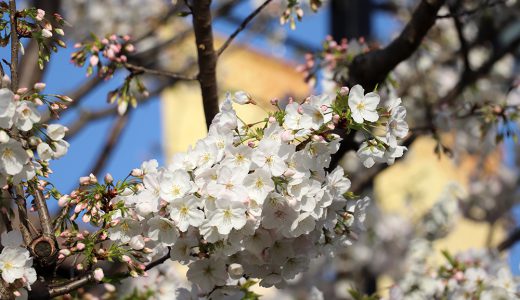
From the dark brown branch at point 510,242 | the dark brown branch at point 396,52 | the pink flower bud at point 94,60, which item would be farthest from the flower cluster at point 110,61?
the dark brown branch at point 510,242

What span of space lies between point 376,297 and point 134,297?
33.6 inches

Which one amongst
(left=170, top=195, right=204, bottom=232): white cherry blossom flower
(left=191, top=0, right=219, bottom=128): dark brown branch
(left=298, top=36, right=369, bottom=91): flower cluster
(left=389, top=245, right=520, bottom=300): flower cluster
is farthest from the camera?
(left=298, top=36, right=369, bottom=91): flower cluster

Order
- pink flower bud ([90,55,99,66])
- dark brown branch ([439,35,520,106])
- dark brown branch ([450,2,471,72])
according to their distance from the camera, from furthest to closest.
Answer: dark brown branch ([439,35,520,106]), dark brown branch ([450,2,471,72]), pink flower bud ([90,55,99,66])

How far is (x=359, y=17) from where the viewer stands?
5578 millimetres

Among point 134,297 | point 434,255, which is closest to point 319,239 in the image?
point 134,297

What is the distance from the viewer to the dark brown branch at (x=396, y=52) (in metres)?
2.68

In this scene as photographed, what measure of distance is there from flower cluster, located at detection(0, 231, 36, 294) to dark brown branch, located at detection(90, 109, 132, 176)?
3136 mm

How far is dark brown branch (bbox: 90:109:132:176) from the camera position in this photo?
511 centimetres

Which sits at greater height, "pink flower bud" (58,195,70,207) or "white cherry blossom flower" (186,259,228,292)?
"pink flower bud" (58,195,70,207)

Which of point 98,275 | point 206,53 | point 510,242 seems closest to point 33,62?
point 206,53

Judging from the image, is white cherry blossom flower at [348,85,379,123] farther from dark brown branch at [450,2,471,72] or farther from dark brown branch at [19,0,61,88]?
dark brown branch at [19,0,61,88]

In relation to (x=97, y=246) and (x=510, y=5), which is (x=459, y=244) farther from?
(x=97, y=246)

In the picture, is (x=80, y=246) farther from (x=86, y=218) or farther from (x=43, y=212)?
(x=43, y=212)

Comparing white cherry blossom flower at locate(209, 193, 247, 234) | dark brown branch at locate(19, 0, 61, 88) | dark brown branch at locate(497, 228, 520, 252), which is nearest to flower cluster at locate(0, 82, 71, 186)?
white cherry blossom flower at locate(209, 193, 247, 234)
